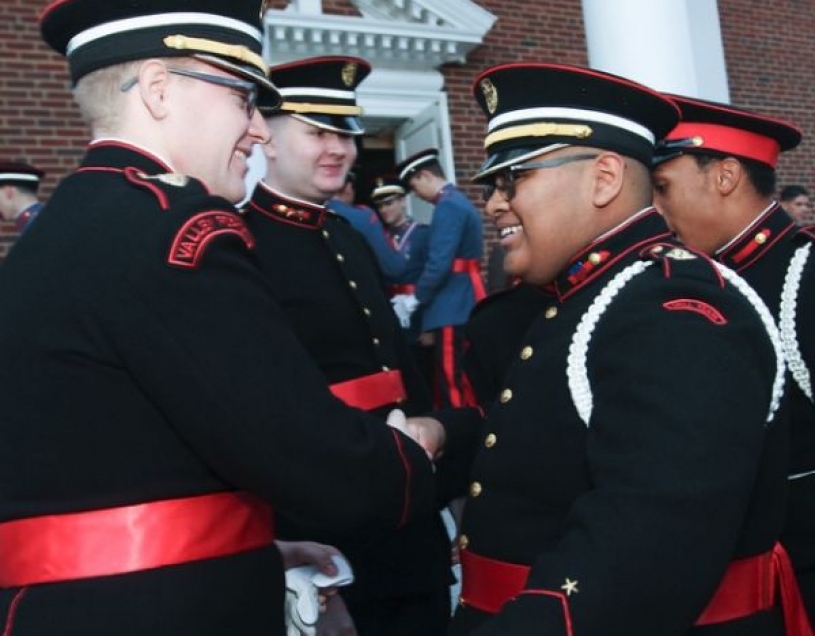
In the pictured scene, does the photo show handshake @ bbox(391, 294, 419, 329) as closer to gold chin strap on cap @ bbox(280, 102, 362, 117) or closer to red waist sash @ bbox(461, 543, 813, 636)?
gold chin strap on cap @ bbox(280, 102, 362, 117)

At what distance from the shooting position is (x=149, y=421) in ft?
4.84

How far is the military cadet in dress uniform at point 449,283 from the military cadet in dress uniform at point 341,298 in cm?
322

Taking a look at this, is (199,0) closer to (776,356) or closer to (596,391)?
(596,391)

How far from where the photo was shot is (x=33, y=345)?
1.46 metres

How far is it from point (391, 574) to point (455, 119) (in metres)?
6.70

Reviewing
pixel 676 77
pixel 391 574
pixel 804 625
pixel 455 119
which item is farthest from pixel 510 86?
pixel 455 119

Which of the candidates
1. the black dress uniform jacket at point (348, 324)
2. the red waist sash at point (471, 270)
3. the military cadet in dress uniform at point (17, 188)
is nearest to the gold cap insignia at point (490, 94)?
the black dress uniform jacket at point (348, 324)

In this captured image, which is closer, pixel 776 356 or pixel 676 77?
pixel 776 356

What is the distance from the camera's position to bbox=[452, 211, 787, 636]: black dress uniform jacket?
4.39 feet

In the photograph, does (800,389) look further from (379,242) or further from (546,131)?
(379,242)

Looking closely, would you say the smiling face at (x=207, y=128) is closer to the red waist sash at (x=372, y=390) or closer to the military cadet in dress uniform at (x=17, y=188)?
the red waist sash at (x=372, y=390)

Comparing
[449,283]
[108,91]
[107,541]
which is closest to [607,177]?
[108,91]

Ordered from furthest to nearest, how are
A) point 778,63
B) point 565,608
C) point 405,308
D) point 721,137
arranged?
point 778,63
point 405,308
point 721,137
point 565,608

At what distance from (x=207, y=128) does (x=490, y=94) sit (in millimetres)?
588
